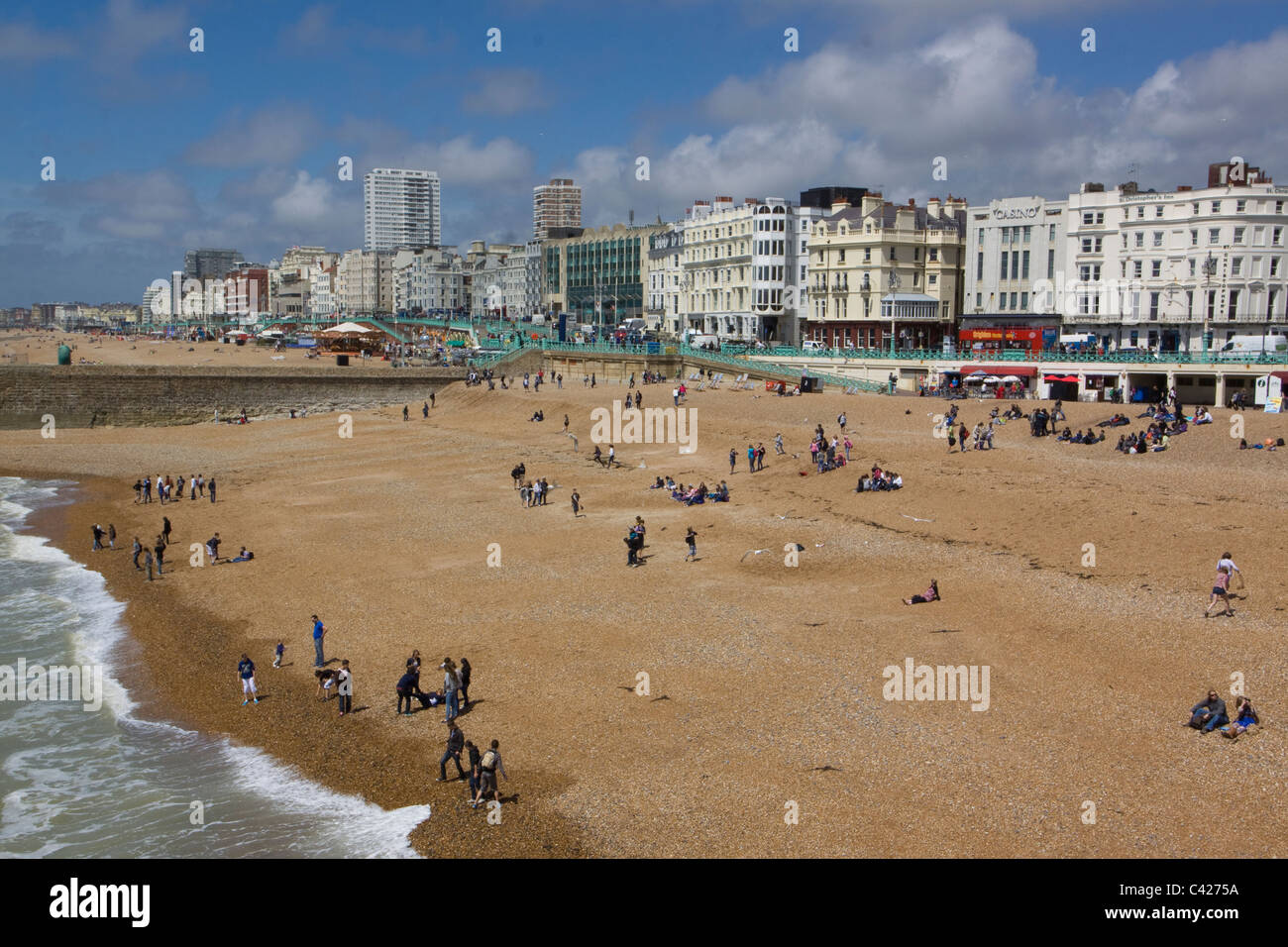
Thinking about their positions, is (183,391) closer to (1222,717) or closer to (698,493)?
(698,493)

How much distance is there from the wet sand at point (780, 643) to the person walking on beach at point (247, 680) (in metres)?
0.34

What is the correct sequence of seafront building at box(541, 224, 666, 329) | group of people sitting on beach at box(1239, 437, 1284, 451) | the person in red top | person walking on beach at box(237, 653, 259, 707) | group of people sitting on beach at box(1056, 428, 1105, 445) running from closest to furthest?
person walking on beach at box(237, 653, 259, 707) < the person in red top < group of people sitting on beach at box(1239, 437, 1284, 451) < group of people sitting on beach at box(1056, 428, 1105, 445) < seafront building at box(541, 224, 666, 329)

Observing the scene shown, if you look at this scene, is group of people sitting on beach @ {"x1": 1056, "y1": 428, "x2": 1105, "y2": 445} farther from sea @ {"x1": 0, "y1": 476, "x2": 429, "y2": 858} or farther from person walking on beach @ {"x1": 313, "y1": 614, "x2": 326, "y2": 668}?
sea @ {"x1": 0, "y1": 476, "x2": 429, "y2": 858}

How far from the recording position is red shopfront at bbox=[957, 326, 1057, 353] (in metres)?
56.3

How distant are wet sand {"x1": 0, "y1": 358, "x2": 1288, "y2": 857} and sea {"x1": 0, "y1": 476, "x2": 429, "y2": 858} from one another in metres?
0.51

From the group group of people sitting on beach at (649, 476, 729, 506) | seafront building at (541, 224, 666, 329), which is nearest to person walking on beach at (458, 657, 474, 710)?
group of people sitting on beach at (649, 476, 729, 506)

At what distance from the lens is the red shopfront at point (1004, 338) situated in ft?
185

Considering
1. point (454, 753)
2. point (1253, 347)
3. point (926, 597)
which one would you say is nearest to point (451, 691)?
point (454, 753)

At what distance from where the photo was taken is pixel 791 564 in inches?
944

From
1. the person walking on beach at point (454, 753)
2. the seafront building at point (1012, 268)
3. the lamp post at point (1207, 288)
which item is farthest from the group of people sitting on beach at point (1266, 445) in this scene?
the person walking on beach at point (454, 753)

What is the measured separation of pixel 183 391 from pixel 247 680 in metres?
51.5

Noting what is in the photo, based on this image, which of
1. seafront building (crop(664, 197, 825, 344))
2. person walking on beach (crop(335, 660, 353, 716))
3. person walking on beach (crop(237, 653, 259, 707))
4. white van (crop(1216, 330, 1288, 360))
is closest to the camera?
person walking on beach (crop(335, 660, 353, 716))
